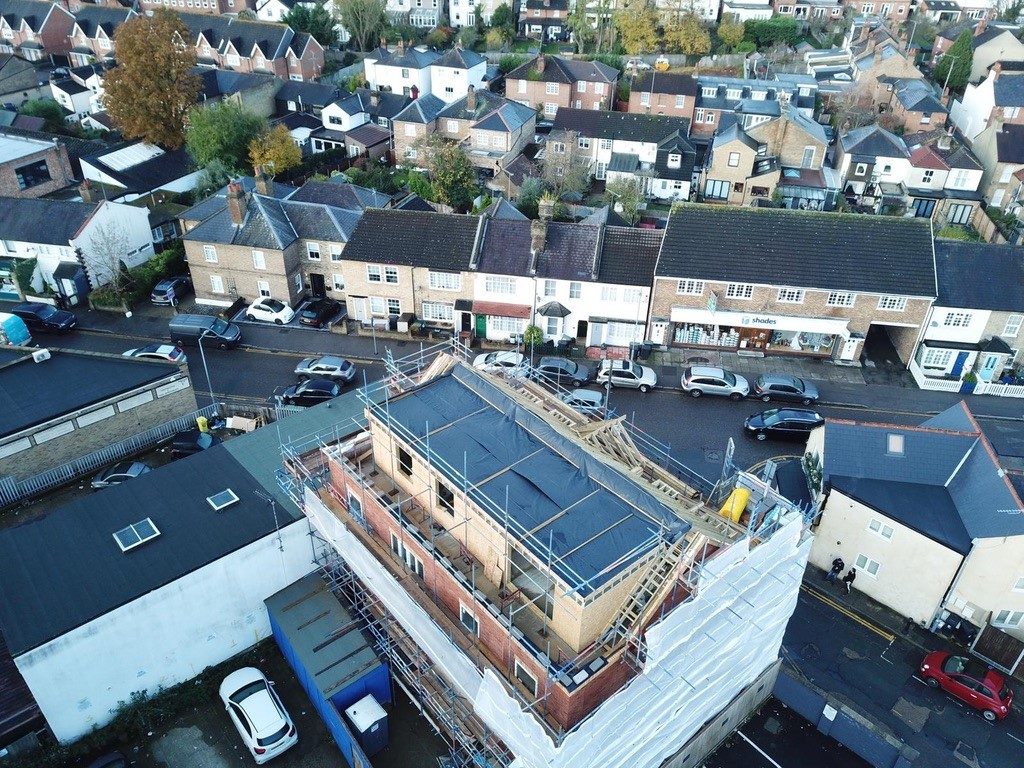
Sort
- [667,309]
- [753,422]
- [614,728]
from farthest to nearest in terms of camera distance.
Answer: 1. [667,309]
2. [753,422]
3. [614,728]

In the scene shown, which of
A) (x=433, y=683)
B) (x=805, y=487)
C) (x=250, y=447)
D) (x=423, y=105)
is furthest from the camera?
(x=423, y=105)

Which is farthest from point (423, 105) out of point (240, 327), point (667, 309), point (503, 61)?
point (667, 309)

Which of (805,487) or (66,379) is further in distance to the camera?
(66,379)

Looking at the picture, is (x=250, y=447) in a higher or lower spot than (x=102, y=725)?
higher

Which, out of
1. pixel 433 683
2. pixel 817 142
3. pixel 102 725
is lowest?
pixel 102 725

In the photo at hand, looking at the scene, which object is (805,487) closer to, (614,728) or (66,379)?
(614,728)

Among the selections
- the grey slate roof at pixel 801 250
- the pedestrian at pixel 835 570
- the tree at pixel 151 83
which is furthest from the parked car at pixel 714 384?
the tree at pixel 151 83

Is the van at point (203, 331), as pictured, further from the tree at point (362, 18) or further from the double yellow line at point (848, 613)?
the tree at point (362, 18)
